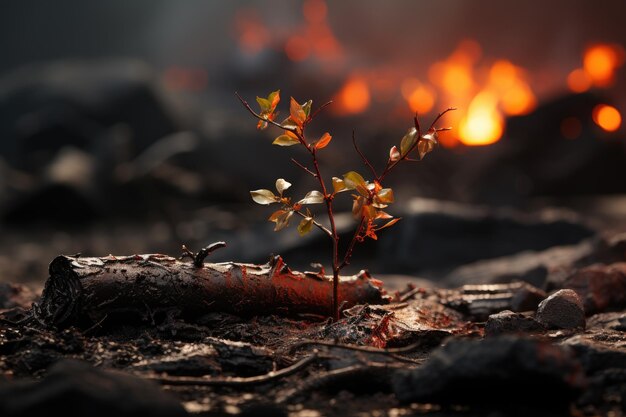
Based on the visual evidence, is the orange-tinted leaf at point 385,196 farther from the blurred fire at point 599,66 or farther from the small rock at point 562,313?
the blurred fire at point 599,66

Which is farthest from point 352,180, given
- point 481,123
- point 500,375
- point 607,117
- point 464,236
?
point 481,123

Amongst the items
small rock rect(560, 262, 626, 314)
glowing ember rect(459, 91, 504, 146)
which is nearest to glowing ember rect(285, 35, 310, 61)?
glowing ember rect(459, 91, 504, 146)

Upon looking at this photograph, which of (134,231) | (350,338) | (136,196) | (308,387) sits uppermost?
(136,196)

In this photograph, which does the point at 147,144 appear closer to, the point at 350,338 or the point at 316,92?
the point at 316,92

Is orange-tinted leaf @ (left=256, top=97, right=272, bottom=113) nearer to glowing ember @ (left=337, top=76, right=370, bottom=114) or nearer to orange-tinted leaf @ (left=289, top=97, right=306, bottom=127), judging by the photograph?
orange-tinted leaf @ (left=289, top=97, right=306, bottom=127)

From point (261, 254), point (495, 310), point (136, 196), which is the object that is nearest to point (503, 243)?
point (261, 254)

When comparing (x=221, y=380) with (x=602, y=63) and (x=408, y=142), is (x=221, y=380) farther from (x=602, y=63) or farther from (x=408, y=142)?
(x=602, y=63)
